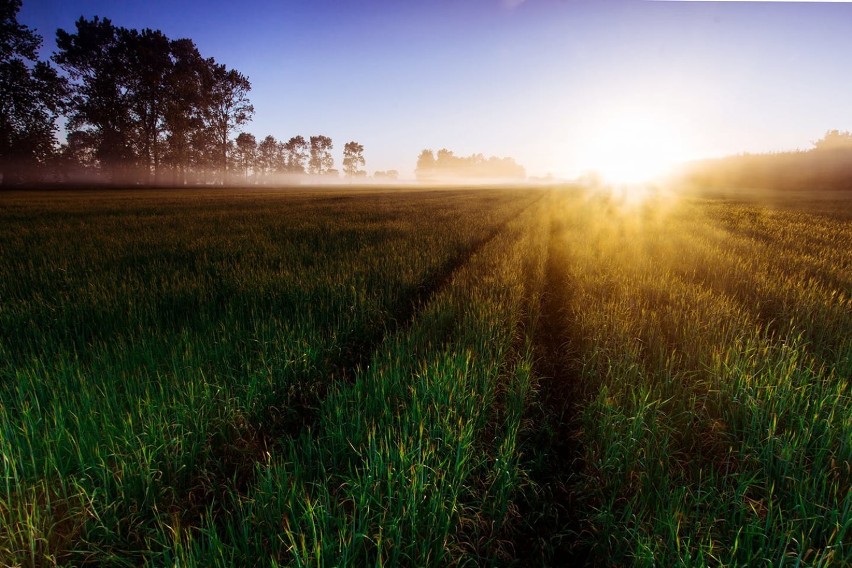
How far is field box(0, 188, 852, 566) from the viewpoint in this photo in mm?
1529

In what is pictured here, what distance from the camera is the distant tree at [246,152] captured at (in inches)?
3556

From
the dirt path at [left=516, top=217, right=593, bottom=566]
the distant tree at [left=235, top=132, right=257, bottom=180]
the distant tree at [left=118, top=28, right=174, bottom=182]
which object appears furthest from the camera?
the distant tree at [left=235, top=132, right=257, bottom=180]

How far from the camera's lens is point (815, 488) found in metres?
1.64

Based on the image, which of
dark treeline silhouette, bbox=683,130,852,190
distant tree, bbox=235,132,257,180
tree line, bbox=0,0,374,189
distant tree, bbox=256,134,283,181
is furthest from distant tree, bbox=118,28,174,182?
dark treeline silhouette, bbox=683,130,852,190

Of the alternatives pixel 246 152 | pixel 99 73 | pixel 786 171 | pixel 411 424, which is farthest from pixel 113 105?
pixel 786 171

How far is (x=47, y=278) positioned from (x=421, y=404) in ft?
19.4

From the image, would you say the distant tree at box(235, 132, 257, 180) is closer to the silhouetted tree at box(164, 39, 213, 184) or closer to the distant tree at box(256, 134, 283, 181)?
the distant tree at box(256, 134, 283, 181)

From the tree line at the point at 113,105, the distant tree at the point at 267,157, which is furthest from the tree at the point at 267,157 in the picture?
the tree line at the point at 113,105

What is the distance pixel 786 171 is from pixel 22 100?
8635 centimetres

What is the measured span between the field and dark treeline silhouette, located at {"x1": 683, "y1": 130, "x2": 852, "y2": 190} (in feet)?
158

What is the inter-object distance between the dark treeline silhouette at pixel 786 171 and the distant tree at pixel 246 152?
95052mm

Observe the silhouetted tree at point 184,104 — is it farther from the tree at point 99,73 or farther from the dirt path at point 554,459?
the dirt path at point 554,459

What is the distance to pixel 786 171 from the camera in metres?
40.7

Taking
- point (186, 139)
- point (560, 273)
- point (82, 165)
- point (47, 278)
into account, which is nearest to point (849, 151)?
point (560, 273)
